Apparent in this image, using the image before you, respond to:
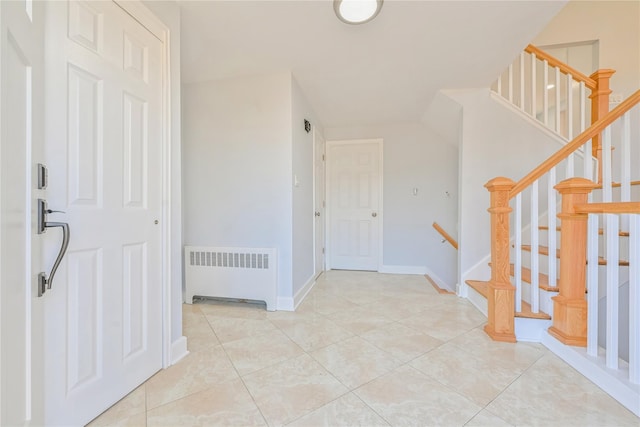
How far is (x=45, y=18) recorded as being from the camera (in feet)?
3.14

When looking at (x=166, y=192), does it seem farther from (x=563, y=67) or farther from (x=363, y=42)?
(x=563, y=67)

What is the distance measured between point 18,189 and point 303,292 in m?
2.29

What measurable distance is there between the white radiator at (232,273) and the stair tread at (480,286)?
1860 millimetres

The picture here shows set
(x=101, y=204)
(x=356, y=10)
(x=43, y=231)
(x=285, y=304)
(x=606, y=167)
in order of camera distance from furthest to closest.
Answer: (x=285, y=304) < (x=606, y=167) < (x=356, y=10) < (x=101, y=204) < (x=43, y=231)

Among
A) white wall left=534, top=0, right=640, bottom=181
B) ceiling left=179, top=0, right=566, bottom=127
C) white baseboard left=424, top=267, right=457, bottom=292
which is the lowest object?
white baseboard left=424, top=267, right=457, bottom=292

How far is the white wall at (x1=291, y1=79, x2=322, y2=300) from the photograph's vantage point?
8.21 feet

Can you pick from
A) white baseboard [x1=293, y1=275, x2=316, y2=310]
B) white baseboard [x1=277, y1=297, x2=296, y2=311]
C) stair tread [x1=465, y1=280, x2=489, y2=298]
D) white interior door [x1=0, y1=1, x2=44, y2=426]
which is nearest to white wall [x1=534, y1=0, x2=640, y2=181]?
stair tread [x1=465, y1=280, x2=489, y2=298]

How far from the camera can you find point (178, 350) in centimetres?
157

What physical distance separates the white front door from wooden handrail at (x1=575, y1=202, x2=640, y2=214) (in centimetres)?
247

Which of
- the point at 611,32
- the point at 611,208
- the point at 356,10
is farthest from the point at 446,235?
the point at 611,32

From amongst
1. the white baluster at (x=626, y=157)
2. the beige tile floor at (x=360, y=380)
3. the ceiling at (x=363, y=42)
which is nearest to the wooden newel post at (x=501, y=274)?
the beige tile floor at (x=360, y=380)

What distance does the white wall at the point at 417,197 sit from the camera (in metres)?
3.69

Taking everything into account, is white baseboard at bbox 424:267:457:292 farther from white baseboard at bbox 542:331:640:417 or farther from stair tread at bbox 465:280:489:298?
white baseboard at bbox 542:331:640:417

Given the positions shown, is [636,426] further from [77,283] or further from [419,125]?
[419,125]
